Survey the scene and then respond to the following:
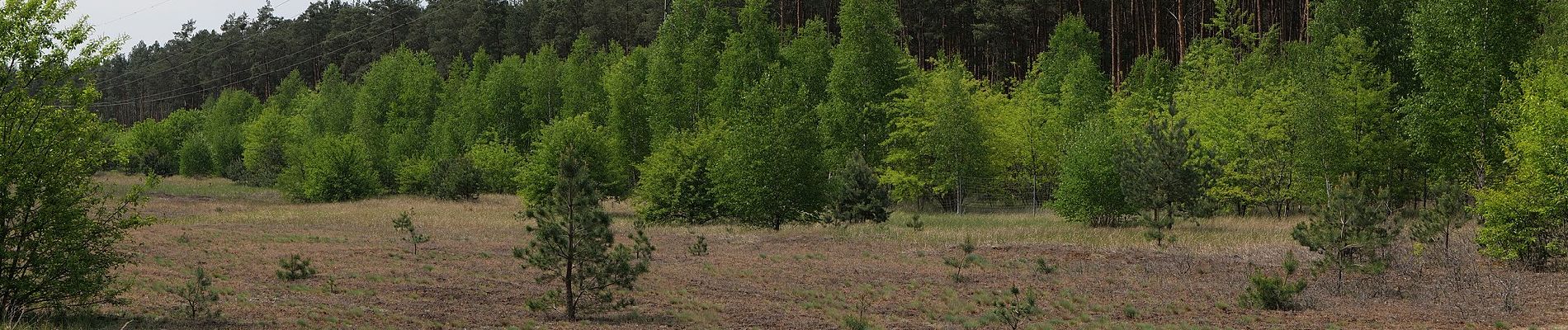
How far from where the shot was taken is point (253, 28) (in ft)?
498

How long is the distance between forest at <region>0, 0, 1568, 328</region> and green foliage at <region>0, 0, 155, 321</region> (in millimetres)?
49

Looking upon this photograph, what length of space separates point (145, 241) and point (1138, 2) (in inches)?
2163

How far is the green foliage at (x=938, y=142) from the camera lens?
47.1 meters

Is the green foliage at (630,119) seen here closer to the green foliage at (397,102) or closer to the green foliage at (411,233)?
the green foliage at (411,233)

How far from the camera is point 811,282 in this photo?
80.8 ft

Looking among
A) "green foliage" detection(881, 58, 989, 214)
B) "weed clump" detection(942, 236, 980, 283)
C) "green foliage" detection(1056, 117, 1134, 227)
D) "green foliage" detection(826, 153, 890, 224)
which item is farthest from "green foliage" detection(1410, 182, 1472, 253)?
"green foliage" detection(881, 58, 989, 214)

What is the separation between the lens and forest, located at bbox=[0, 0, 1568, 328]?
60.8 ft

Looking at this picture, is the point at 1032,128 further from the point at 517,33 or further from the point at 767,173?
the point at 517,33

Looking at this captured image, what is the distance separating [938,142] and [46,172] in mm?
37263

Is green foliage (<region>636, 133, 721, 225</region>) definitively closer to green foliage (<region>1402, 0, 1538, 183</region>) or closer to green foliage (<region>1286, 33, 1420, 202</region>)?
green foliage (<region>1286, 33, 1420, 202</region>)

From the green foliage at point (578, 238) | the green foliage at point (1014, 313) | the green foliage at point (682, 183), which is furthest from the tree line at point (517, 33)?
the green foliage at point (1014, 313)

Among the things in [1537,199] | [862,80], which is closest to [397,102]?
[862,80]

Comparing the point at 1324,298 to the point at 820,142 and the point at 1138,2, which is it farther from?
the point at 1138,2

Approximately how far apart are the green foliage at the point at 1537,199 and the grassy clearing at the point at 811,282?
99cm
